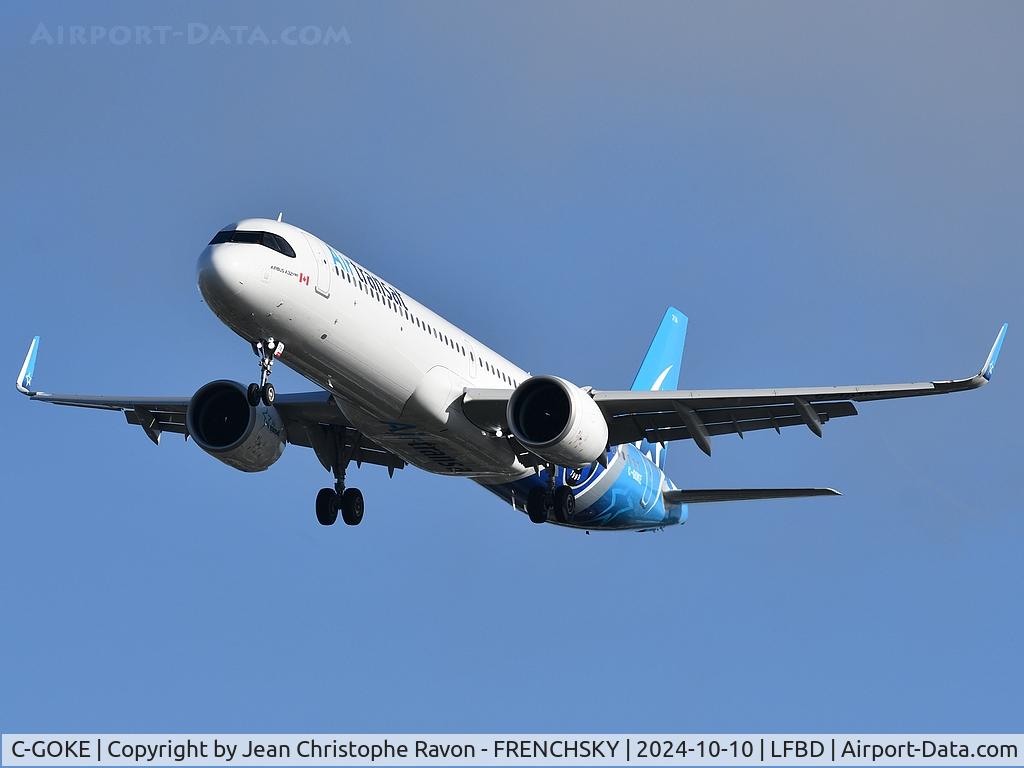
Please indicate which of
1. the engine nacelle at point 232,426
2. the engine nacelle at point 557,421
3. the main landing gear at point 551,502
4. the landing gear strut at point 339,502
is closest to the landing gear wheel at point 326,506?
the landing gear strut at point 339,502

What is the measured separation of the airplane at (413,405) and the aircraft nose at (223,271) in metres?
0.03

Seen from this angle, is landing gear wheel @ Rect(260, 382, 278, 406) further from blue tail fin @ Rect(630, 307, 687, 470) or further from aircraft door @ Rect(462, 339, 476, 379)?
blue tail fin @ Rect(630, 307, 687, 470)

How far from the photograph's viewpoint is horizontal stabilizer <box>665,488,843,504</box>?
37.9 meters

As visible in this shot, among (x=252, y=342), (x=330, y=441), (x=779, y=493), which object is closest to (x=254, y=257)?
(x=252, y=342)

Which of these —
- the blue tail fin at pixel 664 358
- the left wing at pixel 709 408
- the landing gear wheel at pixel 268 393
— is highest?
the blue tail fin at pixel 664 358

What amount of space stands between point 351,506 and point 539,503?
16.0 ft

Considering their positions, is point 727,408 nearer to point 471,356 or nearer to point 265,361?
point 471,356

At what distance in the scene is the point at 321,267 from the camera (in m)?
30.2

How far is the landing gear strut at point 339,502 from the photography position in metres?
38.5

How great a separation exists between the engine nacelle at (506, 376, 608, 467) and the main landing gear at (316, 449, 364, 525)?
676 cm

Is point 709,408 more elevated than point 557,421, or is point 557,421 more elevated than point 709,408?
point 709,408

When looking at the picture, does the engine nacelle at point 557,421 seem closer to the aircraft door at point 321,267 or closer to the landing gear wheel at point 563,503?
the landing gear wheel at point 563,503

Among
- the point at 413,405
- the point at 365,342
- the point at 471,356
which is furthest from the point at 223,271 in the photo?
the point at 471,356

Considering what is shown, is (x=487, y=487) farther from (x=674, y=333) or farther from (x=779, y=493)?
(x=674, y=333)
